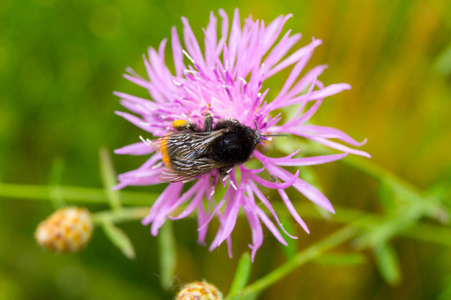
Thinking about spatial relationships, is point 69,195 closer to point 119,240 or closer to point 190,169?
point 119,240

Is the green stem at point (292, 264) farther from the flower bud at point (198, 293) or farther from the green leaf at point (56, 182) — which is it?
the green leaf at point (56, 182)

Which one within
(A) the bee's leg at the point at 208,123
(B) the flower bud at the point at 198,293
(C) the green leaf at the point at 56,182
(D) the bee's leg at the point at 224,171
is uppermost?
(C) the green leaf at the point at 56,182

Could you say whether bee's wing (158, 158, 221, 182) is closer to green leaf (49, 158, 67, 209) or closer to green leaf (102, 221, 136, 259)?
green leaf (102, 221, 136, 259)

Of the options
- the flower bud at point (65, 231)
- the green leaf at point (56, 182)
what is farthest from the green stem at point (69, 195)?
the flower bud at point (65, 231)

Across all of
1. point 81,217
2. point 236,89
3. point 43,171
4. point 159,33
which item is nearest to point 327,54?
point 159,33

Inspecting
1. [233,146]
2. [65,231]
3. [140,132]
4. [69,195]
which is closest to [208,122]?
[233,146]

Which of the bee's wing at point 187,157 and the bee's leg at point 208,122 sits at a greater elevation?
the bee's leg at point 208,122
